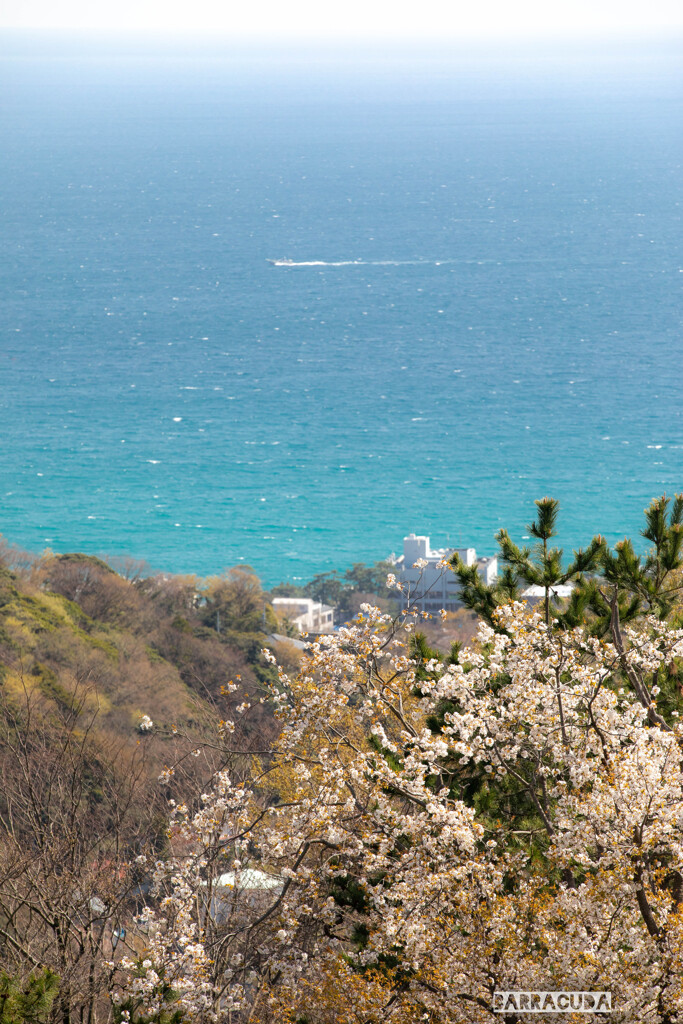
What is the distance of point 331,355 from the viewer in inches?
2822

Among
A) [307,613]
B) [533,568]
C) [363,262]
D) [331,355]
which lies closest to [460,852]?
[533,568]

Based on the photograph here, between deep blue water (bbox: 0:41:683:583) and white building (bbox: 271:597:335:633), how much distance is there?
16.5ft

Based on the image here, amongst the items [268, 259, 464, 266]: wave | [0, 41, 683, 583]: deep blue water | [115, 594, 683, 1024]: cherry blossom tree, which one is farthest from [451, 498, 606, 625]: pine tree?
[268, 259, 464, 266]: wave

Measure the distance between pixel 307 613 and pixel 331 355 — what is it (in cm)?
3654

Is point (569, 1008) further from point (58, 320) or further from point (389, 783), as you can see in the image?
point (58, 320)

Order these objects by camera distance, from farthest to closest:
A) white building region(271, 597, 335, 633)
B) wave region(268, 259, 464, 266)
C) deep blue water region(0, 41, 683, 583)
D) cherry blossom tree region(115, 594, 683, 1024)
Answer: wave region(268, 259, 464, 266) < deep blue water region(0, 41, 683, 583) < white building region(271, 597, 335, 633) < cherry blossom tree region(115, 594, 683, 1024)

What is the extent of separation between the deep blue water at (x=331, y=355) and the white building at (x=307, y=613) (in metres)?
5.04

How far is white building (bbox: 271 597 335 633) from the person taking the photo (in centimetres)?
3666

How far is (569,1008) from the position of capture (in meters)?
6.18

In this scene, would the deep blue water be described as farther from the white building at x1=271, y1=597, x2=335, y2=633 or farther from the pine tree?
the pine tree

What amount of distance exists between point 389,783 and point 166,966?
1.91 metres

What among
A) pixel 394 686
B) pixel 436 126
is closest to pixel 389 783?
pixel 394 686

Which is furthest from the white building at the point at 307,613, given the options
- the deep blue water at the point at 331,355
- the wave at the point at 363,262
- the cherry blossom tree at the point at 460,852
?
the wave at the point at 363,262

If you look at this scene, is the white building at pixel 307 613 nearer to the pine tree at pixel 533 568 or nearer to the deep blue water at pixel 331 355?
the deep blue water at pixel 331 355
